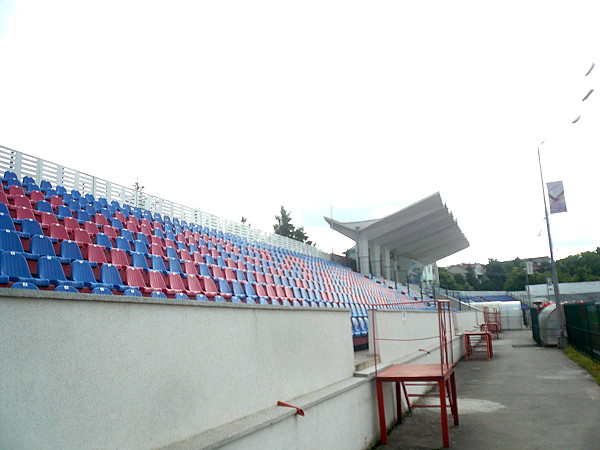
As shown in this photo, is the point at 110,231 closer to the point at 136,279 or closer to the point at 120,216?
the point at 120,216

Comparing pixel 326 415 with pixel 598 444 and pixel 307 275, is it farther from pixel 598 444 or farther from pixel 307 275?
pixel 307 275

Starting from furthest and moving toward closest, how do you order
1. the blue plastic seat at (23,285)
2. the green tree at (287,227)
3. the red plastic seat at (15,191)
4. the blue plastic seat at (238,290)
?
the green tree at (287,227)
the blue plastic seat at (238,290)
the red plastic seat at (15,191)
the blue plastic seat at (23,285)

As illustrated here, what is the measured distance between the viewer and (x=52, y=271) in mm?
6277

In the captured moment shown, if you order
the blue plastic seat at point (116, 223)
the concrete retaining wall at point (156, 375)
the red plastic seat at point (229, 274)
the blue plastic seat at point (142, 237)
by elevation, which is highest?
the blue plastic seat at point (116, 223)

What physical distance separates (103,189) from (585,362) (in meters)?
14.0

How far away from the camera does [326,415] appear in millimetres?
5066

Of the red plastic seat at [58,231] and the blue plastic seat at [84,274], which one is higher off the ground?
the red plastic seat at [58,231]

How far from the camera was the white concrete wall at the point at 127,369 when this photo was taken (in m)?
2.25

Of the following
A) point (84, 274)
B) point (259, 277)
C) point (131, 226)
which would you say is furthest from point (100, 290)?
point (259, 277)

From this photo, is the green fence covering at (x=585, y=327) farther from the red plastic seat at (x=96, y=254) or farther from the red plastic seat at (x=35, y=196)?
the red plastic seat at (x=35, y=196)

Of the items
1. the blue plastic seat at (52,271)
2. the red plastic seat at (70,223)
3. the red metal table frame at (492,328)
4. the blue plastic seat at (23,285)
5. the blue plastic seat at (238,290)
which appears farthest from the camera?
the red metal table frame at (492,328)

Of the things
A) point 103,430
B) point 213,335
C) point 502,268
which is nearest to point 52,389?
point 103,430

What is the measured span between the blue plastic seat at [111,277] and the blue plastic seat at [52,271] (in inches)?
23.1

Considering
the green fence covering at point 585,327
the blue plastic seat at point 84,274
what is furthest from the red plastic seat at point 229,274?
the green fence covering at point 585,327
